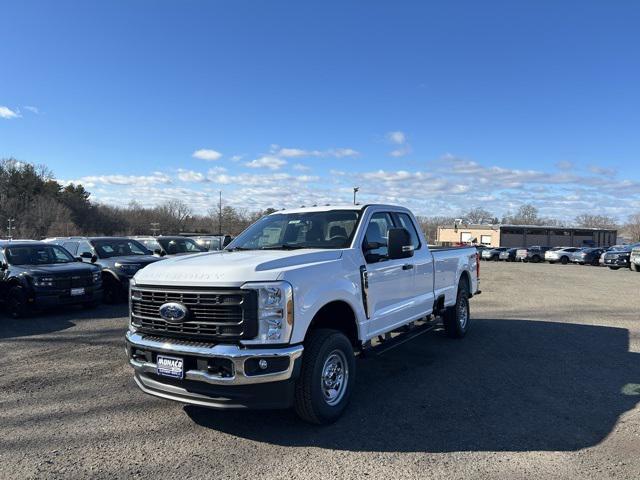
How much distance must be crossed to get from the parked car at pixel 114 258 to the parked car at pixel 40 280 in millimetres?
839

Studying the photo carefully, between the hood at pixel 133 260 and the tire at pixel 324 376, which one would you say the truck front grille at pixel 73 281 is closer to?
the hood at pixel 133 260

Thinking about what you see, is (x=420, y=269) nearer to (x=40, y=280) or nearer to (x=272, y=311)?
(x=272, y=311)

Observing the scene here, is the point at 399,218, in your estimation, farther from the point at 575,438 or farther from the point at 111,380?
the point at 111,380

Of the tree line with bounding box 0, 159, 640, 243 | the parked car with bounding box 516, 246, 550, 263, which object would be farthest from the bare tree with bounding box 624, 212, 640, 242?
the parked car with bounding box 516, 246, 550, 263

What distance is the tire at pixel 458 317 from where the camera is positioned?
816 centimetres

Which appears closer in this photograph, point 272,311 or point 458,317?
point 272,311

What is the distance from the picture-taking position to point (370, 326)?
5219mm

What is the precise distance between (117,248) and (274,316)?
1116 cm

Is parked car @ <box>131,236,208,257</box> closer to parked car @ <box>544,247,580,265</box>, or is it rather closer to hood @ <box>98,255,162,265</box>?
hood @ <box>98,255,162,265</box>

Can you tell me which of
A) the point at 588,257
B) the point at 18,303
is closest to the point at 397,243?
the point at 18,303

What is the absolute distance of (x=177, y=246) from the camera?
644 inches

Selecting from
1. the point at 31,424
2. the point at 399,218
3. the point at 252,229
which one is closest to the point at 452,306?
the point at 399,218

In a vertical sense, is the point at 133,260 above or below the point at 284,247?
below

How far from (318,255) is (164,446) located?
7.03 feet
